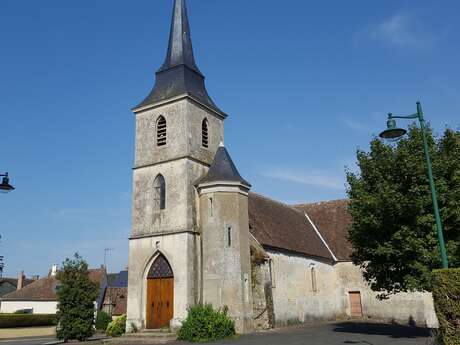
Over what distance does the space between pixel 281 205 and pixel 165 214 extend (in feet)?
40.4

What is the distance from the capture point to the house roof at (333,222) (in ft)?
103

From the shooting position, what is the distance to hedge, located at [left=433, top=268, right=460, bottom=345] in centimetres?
839

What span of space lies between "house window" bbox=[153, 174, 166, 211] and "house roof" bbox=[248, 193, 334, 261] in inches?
187

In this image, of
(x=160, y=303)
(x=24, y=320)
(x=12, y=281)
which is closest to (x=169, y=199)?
(x=160, y=303)

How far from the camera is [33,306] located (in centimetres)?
4534

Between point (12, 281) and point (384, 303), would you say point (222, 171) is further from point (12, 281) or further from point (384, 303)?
point (12, 281)

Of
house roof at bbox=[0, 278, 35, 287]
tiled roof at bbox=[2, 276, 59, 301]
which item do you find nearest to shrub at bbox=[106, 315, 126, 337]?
tiled roof at bbox=[2, 276, 59, 301]

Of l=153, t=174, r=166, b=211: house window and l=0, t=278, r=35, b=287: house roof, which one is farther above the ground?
l=153, t=174, r=166, b=211: house window

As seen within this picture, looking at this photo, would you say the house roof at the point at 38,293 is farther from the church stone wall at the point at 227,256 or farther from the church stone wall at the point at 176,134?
the church stone wall at the point at 227,256

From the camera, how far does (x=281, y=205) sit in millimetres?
32156

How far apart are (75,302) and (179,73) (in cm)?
1239

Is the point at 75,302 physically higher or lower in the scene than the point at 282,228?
lower

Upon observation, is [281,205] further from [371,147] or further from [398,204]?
[398,204]

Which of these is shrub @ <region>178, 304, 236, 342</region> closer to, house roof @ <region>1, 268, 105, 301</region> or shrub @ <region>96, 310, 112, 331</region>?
shrub @ <region>96, 310, 112, 331</region>
